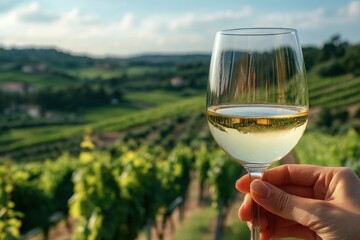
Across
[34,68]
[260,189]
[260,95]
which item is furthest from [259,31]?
[34,68]

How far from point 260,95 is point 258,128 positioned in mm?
111

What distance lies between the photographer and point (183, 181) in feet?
46.1

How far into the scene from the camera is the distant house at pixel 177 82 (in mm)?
76438

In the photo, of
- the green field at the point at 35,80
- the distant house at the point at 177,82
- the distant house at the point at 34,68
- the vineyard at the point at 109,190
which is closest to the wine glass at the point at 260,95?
the vineyard at the point at 109,190

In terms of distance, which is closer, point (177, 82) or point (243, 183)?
point (243, 183)

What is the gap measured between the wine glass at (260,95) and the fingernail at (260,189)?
7 cm

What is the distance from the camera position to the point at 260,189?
1618 mm

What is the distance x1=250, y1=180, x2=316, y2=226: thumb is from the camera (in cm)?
160

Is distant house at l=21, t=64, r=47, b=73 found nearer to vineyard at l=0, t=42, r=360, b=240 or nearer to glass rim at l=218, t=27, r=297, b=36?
vineyard at l=0, t=42, r=360, b=240

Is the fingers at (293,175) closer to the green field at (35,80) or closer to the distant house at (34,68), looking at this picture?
the green field at (35,80)

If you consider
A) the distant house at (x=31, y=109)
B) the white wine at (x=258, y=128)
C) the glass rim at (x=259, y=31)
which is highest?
→ the glass rim at (x=259, y=31)

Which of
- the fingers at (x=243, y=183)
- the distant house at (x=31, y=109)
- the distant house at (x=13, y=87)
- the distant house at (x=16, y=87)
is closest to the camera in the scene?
the fingers at (x=243, y=183)

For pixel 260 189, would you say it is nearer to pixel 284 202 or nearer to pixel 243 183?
pixel 284 202

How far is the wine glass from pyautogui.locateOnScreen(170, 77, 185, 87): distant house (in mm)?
74933
